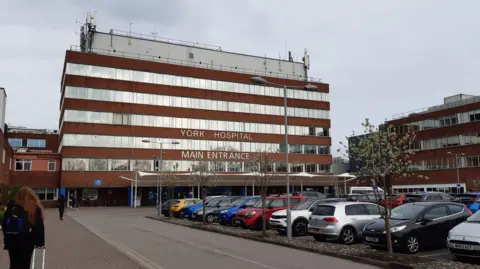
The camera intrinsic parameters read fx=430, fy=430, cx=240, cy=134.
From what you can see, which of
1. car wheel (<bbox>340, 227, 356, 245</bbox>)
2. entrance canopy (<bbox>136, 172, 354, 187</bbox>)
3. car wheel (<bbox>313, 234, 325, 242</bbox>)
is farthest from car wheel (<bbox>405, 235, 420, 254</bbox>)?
entrance canopy (<bbox>136, 172, 354, 187</bbox>)

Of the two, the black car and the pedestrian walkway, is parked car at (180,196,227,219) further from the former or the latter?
the black car

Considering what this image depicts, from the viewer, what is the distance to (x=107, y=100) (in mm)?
59469

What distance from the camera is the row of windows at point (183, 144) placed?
5766 centimetres

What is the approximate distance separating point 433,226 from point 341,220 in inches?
128

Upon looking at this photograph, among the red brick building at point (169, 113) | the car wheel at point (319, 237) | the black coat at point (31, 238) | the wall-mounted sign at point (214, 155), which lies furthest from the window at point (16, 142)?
the black coat at point (31, 238)

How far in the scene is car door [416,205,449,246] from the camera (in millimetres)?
12414

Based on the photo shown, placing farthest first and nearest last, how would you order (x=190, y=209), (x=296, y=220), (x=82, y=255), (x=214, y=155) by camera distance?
(x=214, y=155) < (x=190, y=209) < (x=296, y=220) < (x=82, y=255)

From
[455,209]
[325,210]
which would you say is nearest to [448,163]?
[325,210]

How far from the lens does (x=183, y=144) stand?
64.1m

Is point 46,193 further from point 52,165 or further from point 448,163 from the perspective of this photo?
point 448,163

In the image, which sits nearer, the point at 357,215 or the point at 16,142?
the point at 357,215

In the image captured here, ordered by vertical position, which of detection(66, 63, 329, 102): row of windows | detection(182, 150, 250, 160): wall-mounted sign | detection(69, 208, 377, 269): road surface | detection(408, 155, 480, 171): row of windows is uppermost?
detection(66, 63, 329, 102): row of windows

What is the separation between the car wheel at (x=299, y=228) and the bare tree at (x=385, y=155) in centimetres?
652

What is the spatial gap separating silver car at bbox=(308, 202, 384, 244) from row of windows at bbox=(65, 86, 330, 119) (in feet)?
161
